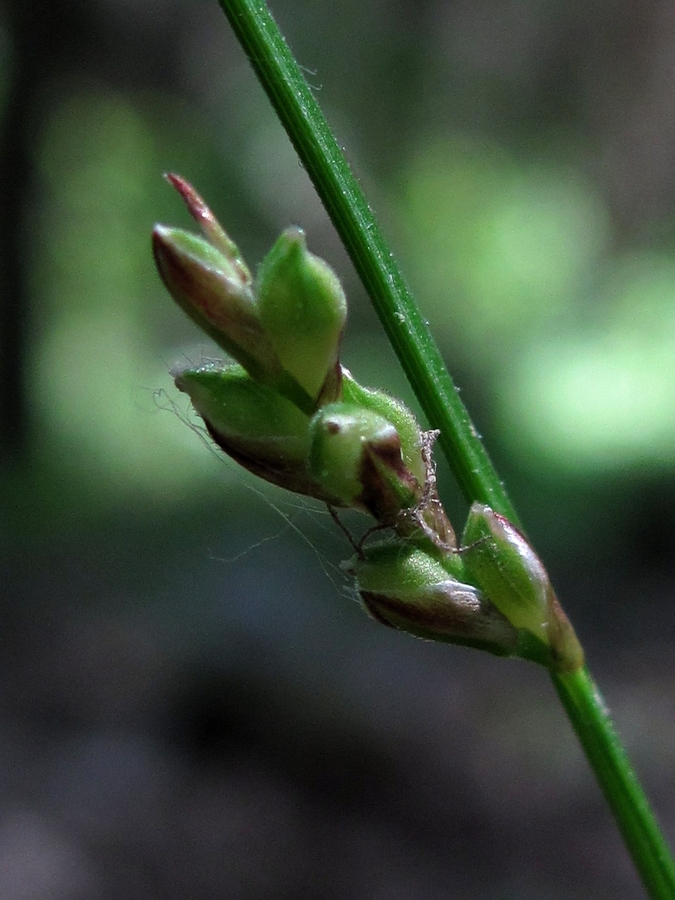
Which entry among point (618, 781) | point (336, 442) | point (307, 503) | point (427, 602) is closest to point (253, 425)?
point (336, 442)

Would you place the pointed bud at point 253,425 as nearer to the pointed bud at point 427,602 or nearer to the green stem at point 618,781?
the pointed bud at point 427,602

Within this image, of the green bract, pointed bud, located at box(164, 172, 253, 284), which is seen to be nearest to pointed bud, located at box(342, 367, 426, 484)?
the green bract

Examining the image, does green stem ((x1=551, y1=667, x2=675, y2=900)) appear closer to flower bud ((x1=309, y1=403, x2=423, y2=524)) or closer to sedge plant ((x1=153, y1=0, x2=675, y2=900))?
sedge plant ((x1=153, y1=0, x2=675, y2=900))

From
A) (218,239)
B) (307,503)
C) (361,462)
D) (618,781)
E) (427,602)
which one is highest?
(218,239)

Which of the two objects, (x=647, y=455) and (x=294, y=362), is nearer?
(x=294, y=362)

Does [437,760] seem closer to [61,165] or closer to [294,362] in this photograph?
[294,362]

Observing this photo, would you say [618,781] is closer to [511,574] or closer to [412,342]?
[511,574]

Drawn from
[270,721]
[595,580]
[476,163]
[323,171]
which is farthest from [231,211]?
[323,171]
